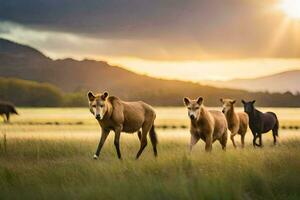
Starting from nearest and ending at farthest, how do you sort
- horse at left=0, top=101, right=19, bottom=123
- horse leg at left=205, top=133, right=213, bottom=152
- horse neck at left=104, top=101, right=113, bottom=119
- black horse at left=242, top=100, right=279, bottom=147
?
1. horse neck at left=104, top=101, right=113, bottom=119
2. horse leg at left=205, top=133, right=213, bottom=152
3. black horse at left=242, top=100, right=279, bottom=147
4. horse at left=0, top=101, right=19, bottom=123

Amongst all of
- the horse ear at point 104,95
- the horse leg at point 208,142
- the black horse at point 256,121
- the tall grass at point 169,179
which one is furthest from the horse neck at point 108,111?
the black horse at point 256,121

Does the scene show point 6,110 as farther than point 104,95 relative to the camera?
Yes

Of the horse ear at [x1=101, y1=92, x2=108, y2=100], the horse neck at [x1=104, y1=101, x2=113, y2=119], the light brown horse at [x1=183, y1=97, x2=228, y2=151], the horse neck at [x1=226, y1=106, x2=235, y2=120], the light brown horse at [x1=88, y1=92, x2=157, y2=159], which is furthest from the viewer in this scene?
the horse neck at [x1=226, y1=106, x2=235, y2=120]

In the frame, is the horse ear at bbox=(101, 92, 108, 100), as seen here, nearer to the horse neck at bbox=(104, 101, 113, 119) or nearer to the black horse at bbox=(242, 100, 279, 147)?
the horse neck at bbox=(104, 101, 113, 119)

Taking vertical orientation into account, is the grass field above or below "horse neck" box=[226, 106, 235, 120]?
below

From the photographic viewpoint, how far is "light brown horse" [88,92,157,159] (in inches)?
658

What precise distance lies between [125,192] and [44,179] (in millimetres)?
2242

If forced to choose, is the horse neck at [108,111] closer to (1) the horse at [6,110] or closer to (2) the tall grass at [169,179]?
(2) the tall grass at [169,179]

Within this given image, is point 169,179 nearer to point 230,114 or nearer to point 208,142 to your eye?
point 208,142

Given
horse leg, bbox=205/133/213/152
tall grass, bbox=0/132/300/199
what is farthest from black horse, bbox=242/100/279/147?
tall grass, bbox=0/132/300/199

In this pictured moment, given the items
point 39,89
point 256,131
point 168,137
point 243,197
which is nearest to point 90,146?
point 168,137

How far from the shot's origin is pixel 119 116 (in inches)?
698

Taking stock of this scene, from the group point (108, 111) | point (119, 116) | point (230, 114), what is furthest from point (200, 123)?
point (230, 114)

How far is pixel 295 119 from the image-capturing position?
40.6 m
